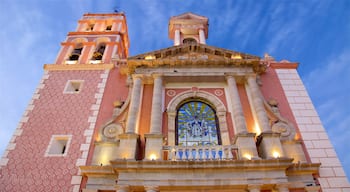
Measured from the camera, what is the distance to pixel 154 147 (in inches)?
430

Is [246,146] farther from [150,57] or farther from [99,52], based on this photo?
[99,52]

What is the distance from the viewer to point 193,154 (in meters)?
10.9

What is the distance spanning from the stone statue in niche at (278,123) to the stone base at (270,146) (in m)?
1.22

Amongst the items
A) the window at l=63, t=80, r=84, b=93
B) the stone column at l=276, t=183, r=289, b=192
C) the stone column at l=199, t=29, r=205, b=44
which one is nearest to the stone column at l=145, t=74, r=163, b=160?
the stone column at l=276, t=183, r=289, b=192

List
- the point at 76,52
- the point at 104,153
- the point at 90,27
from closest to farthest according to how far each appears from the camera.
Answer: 1. the point at 104,153
2. the point at 76,52
3. the point at 90,27

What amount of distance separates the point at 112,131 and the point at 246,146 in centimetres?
608

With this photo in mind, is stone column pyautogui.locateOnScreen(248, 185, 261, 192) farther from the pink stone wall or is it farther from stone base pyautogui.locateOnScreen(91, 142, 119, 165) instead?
the pink stone wall

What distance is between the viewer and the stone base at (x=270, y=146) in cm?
1065

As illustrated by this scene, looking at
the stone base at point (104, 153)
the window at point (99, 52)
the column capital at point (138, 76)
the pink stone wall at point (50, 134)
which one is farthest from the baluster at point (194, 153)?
the window at point (99, 52)

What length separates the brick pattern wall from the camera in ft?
34.6

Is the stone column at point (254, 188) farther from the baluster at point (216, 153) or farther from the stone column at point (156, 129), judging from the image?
the stone column at point (156, 129)

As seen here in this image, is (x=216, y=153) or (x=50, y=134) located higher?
(x=50, y=134)

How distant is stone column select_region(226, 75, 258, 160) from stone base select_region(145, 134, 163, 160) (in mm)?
3233

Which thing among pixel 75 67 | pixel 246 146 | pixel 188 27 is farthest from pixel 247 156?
pixel 188 27
